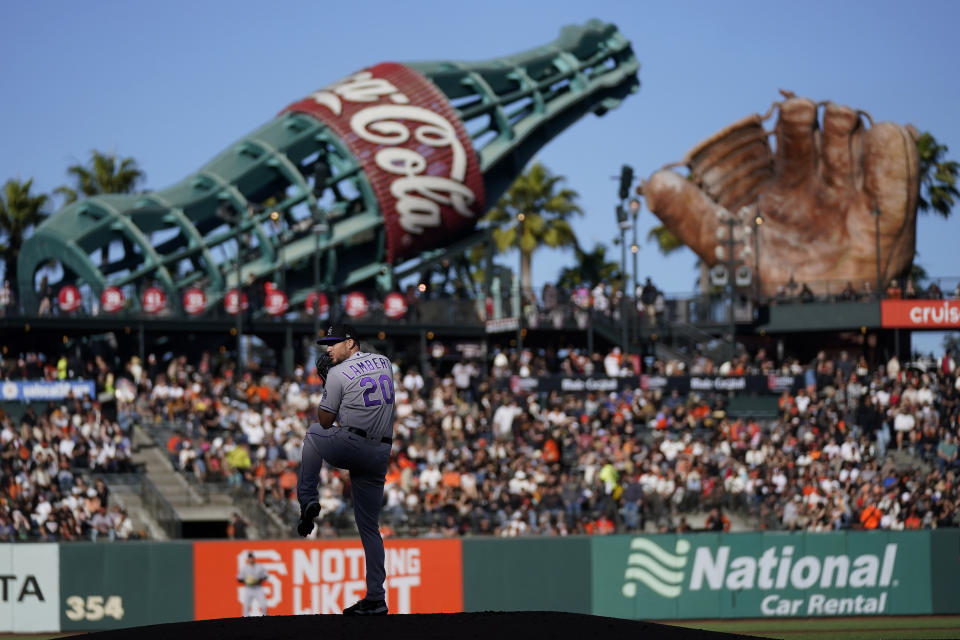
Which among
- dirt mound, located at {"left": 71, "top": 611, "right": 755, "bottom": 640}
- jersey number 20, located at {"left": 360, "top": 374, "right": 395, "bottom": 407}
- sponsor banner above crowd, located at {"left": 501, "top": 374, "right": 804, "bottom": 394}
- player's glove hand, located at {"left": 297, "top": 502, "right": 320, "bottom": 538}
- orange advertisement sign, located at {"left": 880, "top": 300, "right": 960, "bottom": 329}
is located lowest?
dirt mound, located at {"left": 71, "top": 611, "right": 755, "bottom": 640}

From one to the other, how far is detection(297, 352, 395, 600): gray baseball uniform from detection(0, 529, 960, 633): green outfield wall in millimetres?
13907

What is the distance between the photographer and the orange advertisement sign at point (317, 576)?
24844 mm

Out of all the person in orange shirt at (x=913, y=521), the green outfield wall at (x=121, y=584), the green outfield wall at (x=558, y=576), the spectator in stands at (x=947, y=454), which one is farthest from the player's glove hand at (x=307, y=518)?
the spectator in stands at (x=947, y=454)

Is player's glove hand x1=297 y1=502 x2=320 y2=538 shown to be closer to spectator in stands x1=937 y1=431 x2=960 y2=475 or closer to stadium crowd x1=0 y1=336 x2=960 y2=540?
stadium crowd x1=0 y1=336 x2=960 y2=540

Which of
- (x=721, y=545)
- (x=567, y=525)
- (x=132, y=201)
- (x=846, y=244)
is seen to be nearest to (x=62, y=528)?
(x=567, y=525)

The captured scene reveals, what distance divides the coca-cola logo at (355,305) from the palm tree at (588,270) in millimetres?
20966

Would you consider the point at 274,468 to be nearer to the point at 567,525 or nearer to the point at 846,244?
the point at 567,525

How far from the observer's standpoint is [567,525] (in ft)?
96.3

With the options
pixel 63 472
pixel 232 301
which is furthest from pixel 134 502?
pixel 232 301

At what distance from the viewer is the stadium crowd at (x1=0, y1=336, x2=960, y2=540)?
29.4 m

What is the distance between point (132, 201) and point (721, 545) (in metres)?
27.5

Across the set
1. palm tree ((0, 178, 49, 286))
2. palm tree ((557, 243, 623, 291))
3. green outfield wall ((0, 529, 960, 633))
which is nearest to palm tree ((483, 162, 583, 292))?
palm tree ((557, 243, 623, 291))

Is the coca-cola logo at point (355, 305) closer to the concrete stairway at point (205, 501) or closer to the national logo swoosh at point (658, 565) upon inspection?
the concrete stairway at point (205, 501)

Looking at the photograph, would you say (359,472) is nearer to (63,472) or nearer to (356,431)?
(356,431)
